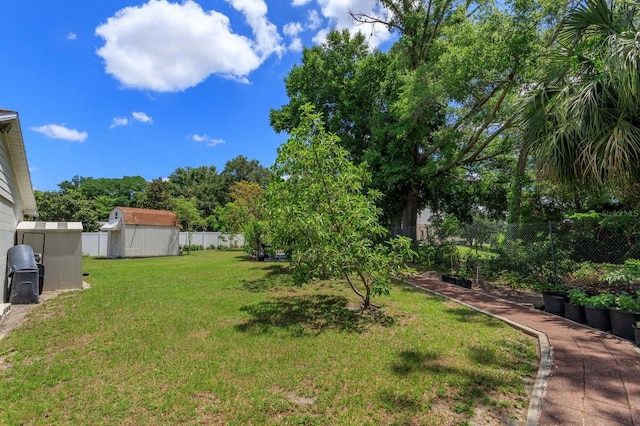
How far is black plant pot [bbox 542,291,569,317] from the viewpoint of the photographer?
5.73 metres

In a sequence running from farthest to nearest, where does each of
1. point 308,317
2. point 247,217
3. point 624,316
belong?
point 247,217 → point 308,317 → point 624,316

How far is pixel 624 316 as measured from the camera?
452 cm

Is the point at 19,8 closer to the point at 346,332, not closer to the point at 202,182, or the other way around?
the point at 346,332

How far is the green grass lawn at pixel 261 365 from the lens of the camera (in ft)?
9.11

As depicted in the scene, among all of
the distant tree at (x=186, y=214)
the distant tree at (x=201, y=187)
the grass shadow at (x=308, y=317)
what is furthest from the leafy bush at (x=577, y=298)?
the distant tree at (x=201, y=187)

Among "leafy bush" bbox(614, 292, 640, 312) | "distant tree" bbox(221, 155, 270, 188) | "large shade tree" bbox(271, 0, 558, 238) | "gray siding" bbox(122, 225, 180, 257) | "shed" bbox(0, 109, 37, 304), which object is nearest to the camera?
"leafy bush" bbox(614, 292, 640, 312)

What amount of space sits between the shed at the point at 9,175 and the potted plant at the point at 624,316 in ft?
33.6

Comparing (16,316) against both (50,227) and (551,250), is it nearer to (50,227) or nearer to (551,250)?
(50,227)

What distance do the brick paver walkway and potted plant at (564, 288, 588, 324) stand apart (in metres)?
0.16

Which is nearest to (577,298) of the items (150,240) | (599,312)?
(599,312)

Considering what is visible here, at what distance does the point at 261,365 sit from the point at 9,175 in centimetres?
861

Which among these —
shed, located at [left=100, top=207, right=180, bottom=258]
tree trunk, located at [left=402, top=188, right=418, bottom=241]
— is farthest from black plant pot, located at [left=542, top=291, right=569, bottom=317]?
shed, located at [left=100, top=207, right=180, bottom=258]

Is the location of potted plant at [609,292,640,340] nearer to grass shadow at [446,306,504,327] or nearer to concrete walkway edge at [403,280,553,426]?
concrete walkway edge at [403,280,553,426]

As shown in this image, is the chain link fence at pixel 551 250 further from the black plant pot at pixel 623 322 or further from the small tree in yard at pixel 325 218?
the small tree in yard at pixel 325 218
